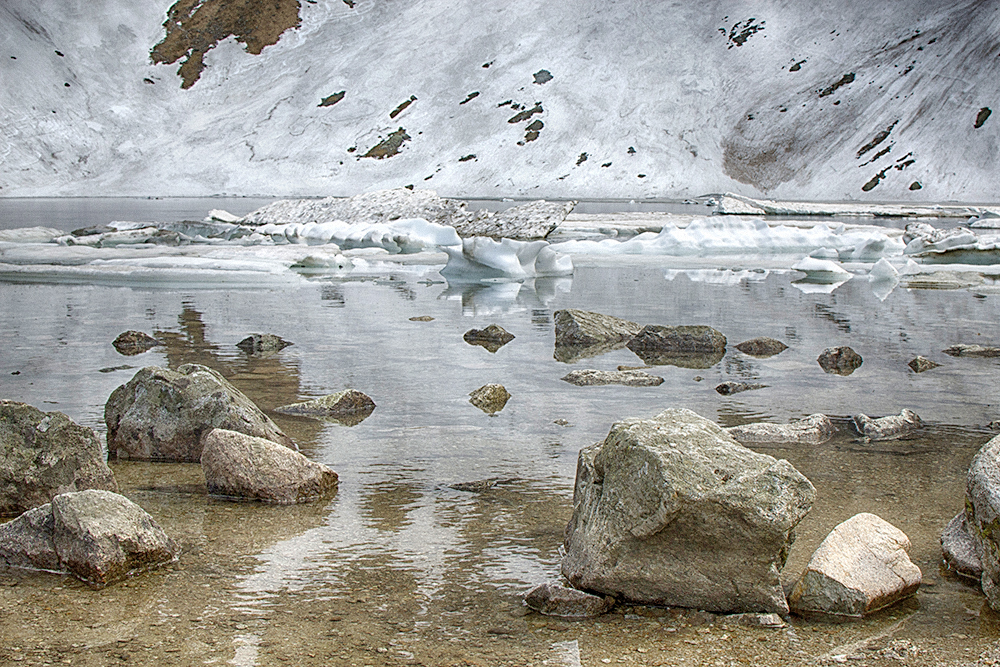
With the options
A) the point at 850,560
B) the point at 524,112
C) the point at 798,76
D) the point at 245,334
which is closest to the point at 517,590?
the point at 850,560

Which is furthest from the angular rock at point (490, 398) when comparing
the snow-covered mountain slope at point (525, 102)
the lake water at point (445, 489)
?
the snow-covered mountain slope at point (525, 102)

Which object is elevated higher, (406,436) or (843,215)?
(843,215)

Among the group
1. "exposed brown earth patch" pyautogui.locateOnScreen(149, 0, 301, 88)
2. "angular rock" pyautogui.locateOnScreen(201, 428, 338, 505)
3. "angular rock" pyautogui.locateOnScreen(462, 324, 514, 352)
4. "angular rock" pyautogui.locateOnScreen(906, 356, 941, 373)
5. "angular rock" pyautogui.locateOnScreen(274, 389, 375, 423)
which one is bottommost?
"angular rock" pyautogui.locateOnScreen(201, 428, 338, 505)

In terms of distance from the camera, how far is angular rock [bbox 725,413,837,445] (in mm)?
4770

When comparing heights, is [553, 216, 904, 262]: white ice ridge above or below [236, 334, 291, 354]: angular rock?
above

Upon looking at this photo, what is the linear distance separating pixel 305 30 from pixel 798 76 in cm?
2962

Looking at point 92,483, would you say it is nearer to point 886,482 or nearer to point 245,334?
point 886,482

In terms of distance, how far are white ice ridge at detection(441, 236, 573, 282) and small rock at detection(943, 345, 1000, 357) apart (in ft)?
19.7

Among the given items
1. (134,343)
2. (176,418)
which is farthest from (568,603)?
(134,343)

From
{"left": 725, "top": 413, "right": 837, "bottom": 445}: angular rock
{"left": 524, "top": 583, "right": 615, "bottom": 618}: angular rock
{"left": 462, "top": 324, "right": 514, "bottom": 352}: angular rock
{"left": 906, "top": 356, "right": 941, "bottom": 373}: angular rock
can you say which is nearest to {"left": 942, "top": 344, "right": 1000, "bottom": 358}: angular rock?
{"left": 906, "top": 356, "right": 941, "bottom": 373}: angular rock

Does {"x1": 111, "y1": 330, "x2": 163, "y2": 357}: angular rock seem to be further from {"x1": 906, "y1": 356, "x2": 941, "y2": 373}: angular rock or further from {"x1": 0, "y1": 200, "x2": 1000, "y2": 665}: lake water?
{"x1": 906, "y1": 356, "x2": 941, "y2": 373}: angular rock

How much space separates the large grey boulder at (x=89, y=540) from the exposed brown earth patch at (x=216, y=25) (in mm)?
63476

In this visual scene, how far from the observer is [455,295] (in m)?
11.0

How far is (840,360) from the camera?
22.0ft
